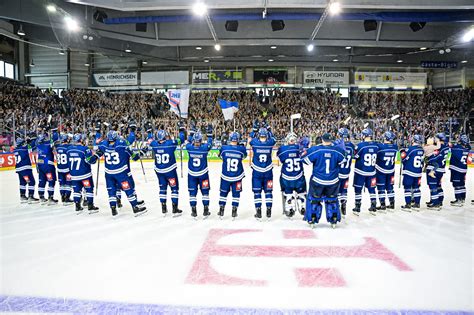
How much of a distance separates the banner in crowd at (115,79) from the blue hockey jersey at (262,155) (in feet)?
67.3

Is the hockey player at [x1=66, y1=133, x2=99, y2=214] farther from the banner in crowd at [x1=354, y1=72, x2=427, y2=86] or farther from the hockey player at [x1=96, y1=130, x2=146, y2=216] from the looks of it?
the banner in crowd at [x1=354, y1=72, x2=427, y2=86]

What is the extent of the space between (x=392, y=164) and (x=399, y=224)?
1.24 m

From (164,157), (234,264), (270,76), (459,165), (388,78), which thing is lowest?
(234,264)

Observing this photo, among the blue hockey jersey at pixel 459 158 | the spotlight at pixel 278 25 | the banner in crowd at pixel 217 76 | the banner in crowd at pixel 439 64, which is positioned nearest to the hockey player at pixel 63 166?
the blue hockey jersey at pixel 459 158

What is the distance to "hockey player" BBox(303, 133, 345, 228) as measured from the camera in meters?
5.41

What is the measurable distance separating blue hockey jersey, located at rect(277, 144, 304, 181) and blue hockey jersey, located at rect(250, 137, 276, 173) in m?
0.22

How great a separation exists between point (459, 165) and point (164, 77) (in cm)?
2050

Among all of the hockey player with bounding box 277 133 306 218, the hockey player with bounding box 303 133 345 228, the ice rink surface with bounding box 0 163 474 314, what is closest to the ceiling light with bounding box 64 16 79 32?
the ice rink surface with bounding box 0 163 474 314

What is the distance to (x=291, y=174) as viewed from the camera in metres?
6.10

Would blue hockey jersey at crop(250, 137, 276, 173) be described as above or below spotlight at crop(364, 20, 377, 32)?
below

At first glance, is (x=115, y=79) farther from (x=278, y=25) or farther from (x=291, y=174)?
(x=291, y=174)

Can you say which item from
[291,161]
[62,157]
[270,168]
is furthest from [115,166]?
[291,161]

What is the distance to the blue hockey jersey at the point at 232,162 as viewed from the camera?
6016 mm

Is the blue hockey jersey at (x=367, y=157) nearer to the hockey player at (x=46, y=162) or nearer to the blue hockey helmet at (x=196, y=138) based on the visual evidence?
the blue hockey helmet at (x=196, y=138)
